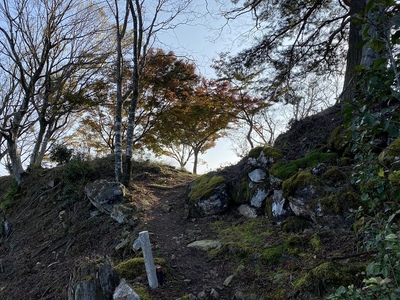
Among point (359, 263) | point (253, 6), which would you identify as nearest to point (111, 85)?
point (253, 6)

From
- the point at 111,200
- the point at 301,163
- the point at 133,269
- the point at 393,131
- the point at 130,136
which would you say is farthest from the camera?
the point at 130,136

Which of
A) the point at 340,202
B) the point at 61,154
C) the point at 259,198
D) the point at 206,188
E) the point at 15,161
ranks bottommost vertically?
the point at 340,202

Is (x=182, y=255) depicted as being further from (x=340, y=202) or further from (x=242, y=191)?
(x=340, y=202)

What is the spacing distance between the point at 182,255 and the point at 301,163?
8.40ft

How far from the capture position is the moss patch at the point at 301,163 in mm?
4672

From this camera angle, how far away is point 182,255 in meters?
4.41

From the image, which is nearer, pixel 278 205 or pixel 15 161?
pixel 278 205

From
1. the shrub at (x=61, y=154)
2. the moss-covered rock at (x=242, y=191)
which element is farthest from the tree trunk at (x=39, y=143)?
the moss-covered rock at (x=242, y=191)

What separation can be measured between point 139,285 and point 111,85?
10.0 metres

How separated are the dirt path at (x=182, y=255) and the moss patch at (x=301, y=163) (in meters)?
1.57

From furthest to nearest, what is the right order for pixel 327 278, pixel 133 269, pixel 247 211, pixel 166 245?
pixel 247 211, pixel 166 245, pixel 133 269, pixel 327 278

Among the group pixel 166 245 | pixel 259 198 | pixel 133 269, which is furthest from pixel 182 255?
pixel 259 198

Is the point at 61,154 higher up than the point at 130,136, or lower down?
higher up

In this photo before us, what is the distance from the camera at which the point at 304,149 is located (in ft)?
18.3
